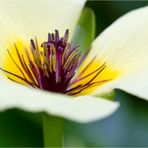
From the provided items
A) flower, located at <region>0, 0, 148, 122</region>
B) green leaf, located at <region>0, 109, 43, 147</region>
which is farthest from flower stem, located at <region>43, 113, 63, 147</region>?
green leaf, located at <region>0, 109, 43, 147</region>

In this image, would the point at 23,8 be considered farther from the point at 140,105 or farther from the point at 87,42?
the point at 140,105

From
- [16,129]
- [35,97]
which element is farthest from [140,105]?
[35,97]

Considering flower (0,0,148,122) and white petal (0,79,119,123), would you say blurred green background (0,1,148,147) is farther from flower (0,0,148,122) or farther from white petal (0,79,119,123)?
white petal (0,79,119,123)

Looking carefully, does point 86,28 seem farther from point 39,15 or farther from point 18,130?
point 18,130

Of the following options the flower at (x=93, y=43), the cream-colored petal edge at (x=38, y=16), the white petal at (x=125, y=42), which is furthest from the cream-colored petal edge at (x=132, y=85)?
the cream-colored petal edge at (x=38, y=16)

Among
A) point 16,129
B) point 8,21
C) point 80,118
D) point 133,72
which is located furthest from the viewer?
point 16,129

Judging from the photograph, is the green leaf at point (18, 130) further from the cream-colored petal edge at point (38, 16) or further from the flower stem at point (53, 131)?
the flower stem at point (53, 131)
